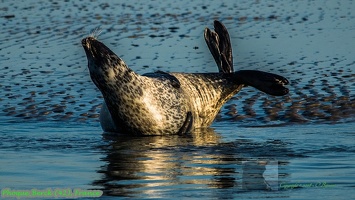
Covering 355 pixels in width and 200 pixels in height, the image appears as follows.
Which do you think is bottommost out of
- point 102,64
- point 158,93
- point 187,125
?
point 187,125

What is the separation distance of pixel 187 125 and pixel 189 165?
7.58ft

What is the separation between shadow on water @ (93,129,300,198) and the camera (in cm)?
904

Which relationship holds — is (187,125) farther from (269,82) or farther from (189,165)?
(189,165)

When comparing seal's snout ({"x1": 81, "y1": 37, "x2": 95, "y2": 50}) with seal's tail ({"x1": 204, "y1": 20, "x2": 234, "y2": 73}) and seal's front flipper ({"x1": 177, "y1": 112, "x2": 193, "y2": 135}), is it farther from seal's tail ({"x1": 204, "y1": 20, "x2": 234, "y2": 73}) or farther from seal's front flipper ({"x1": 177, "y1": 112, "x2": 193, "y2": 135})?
seal's tail ({"x1": 204, "y1": 20, "x2": 234, "y2": 73})

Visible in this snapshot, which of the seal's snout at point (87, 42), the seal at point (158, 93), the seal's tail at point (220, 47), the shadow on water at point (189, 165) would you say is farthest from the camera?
the seal's tail at point (220, 47)

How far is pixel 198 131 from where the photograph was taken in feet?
41.6

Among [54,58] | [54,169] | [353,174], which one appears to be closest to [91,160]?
[54,169]

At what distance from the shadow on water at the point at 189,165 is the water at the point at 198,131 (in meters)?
0.01

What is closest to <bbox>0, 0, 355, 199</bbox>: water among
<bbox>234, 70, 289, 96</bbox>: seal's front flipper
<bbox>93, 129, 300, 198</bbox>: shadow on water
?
<bbox>93, 129, 300, 198</bbox>: shadow on water

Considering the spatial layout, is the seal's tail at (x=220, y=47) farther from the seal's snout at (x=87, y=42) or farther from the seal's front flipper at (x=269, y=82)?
the seal's snout at (x=87, y=42)

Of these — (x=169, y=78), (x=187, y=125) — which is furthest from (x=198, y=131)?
(x=169, y=78)

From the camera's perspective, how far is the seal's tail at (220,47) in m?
13.6

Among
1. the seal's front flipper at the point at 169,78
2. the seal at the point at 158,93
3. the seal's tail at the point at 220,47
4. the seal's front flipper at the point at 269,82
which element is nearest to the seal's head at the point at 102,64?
the seal at the point at 158,93

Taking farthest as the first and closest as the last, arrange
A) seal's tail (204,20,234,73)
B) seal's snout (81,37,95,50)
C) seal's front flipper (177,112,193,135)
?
seal's tail (204,20,234,73) → seal's front flipper (177,112,193,135) → seal's snout (81,37,95,50)
